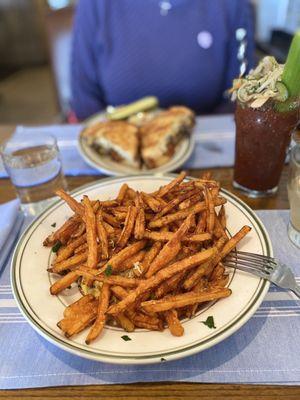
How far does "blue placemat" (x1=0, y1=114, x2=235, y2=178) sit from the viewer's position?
1.64 meters

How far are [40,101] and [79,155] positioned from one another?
409 centimetres

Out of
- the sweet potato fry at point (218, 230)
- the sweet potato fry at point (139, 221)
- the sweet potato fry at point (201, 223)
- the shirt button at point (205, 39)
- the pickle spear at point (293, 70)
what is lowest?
the sweet potato fry at point (218, 230)

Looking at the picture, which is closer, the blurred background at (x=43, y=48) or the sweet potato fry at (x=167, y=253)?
the sweet potato fry at (x=167, y=253)

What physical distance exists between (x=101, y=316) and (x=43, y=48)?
648 cm

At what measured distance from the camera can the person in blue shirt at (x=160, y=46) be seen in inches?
92.4

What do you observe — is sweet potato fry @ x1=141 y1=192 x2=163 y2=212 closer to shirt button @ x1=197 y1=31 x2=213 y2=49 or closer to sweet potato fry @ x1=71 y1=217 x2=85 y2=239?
sweet potato fry @ x1=71 y1=217 x2=85 y2=239

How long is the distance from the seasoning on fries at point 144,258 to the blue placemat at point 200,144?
503 mm

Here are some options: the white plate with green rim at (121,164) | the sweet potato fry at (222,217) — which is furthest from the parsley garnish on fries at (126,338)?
the white plate with green rim at (121,164)

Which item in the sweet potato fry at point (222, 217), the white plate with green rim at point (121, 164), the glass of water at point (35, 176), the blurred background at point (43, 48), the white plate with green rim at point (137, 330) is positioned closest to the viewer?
the white plate with green rim at point (137, 330)

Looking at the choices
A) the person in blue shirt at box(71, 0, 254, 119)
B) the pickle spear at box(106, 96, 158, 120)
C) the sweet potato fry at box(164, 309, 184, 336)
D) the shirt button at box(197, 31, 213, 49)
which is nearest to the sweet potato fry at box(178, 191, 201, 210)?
the sweet potato fry at box(164, 309, 184, 336)

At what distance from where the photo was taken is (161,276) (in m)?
0.89

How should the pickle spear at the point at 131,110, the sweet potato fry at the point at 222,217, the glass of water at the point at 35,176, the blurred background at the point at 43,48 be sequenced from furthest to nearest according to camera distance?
1. the blurred background at the point at 43,48
2. the pickle spear at the point at 131,110
3. the glass of water at the point at 35,176
4. the sweet potato fry at the point at 222,217

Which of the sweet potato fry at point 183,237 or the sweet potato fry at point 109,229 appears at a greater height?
the sweet potato fry at point 183,237

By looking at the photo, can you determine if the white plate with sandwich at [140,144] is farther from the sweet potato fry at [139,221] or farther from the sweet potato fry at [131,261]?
the sweet potato fry at [131,261]
